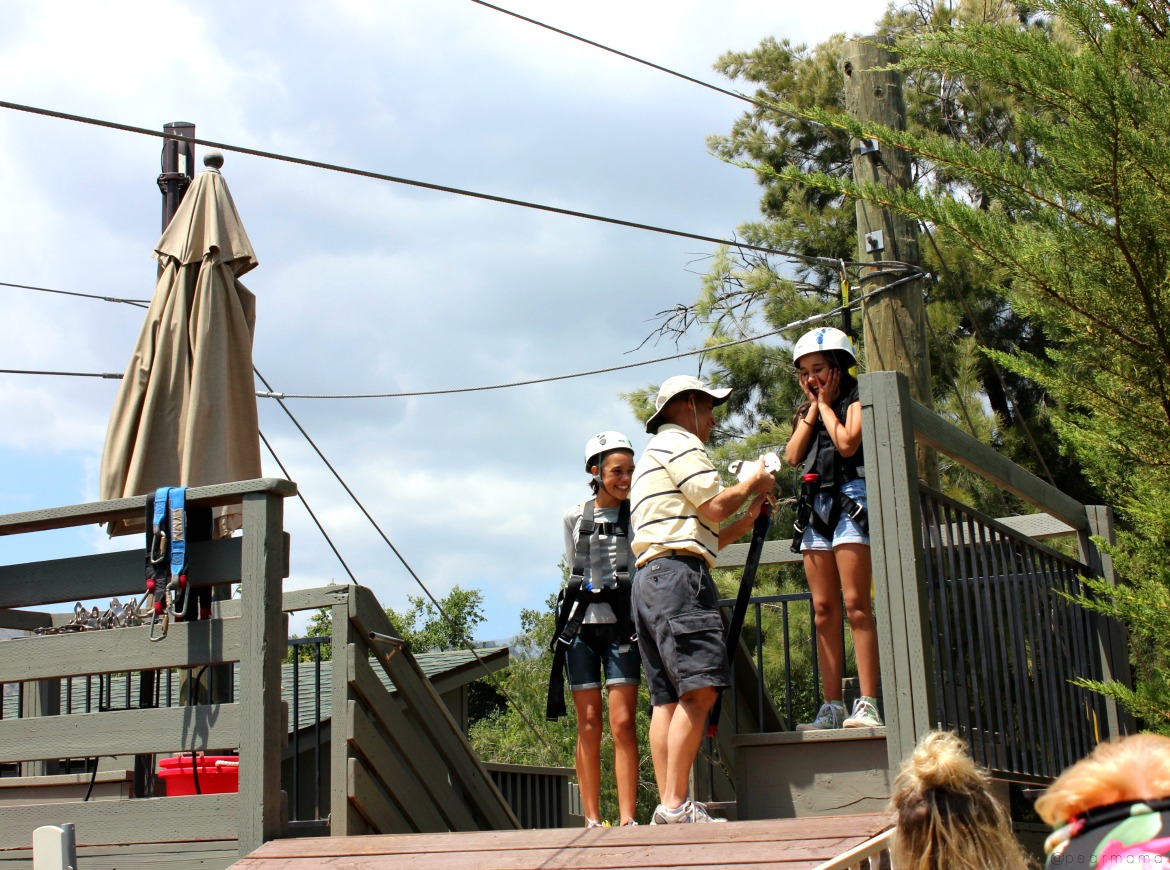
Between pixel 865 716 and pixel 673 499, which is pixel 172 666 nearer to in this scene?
pixel 673 499

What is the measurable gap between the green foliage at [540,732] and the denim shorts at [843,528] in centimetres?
1589

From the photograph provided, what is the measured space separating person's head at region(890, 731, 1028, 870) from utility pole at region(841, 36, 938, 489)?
5090 millimetres

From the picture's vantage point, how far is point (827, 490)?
516 centimetres

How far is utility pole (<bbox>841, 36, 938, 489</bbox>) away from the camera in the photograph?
752 centimetres

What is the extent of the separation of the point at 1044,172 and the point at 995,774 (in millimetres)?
2284

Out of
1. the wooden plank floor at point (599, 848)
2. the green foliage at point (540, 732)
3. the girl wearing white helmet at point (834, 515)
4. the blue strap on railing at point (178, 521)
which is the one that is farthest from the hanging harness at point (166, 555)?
the green foliage at point (540, 732)

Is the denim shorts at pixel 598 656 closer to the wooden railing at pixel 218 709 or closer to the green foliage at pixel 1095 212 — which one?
the wooden railing at pixel 218 709

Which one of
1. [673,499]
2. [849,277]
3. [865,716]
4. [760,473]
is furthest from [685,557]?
[849,277]

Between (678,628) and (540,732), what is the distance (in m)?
18.5

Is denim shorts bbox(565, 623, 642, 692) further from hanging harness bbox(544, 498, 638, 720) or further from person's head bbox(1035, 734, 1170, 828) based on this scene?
person's head bbox(1035, 734, 1170, 828)

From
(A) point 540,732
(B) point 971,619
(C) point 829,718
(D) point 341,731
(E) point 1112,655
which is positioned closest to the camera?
(C) point 829,718

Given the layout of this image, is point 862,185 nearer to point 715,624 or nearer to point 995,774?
point 715,624

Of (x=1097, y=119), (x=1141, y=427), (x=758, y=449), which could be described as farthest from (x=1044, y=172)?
(x=758, y=449)

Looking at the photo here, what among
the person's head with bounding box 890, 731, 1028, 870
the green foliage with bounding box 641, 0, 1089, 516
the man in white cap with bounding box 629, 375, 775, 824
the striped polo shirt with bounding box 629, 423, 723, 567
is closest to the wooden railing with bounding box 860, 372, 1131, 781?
the man in white cap with bounding box 629, 375, 775, 824
